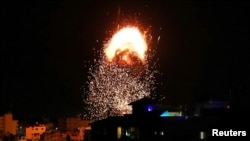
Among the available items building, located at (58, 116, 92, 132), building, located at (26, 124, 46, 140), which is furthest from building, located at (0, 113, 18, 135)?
Answer: building, located at (58, 116, 92, 132)

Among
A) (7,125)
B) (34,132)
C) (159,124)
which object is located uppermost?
(159,124)

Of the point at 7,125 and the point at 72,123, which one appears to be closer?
the point at 7,125

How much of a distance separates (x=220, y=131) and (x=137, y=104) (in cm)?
982

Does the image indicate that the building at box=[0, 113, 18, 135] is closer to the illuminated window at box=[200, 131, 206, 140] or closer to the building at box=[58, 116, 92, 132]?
the building at box=[58, 116, 92, 132]

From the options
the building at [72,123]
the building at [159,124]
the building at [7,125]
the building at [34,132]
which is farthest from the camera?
the building at [72,123]

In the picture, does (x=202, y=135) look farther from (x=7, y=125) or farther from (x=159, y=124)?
(x=7, y=125)

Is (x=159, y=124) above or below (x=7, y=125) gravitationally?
above

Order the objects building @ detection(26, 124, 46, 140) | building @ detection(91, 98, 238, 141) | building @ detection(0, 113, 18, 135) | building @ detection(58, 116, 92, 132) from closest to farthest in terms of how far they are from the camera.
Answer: building @ detection(91, 98, 238, 141) < building @ detection(26, 124, 46, 140) < building @ detection(0, 113, 18, 135) < building @ detection(58, 116, 92, 132)

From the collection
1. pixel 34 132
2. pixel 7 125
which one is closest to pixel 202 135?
pixel 34 132

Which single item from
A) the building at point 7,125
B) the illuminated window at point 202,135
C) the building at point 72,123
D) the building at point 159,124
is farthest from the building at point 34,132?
the illuminated window at point 202,135

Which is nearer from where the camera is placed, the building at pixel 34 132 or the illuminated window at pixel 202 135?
the illuminated window at pixel 202 135

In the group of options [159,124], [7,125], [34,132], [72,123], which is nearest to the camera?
[159,124]

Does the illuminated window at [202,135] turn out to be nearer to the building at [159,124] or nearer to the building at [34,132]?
the building at [159,124]

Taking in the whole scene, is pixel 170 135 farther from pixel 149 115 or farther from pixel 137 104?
pixel 137 104
